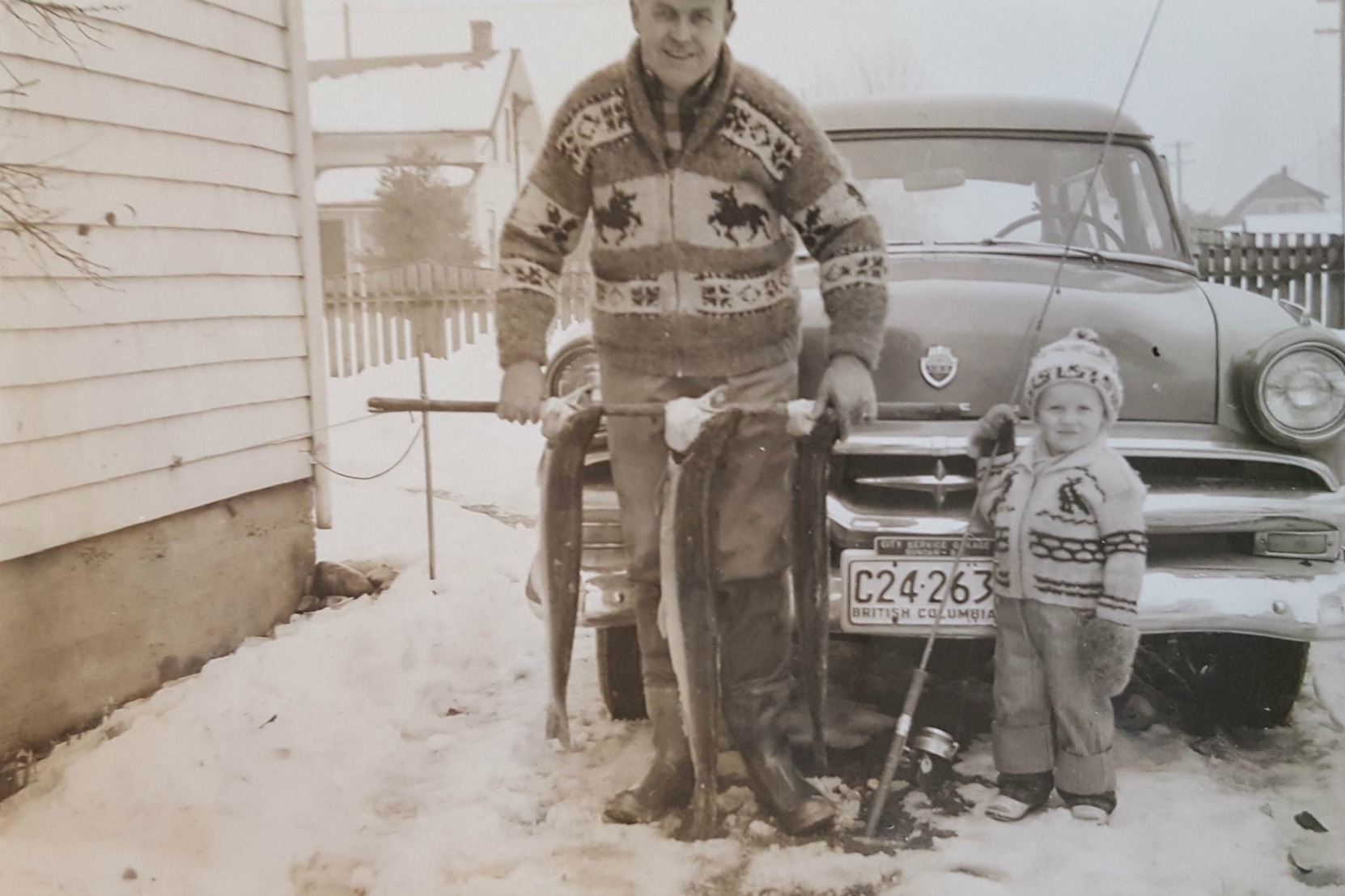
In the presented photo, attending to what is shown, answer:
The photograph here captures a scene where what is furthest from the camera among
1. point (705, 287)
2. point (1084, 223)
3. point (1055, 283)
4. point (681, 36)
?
point (1084, 223)

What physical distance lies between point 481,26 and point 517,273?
762 millimetres

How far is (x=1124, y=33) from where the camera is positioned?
2.25 m

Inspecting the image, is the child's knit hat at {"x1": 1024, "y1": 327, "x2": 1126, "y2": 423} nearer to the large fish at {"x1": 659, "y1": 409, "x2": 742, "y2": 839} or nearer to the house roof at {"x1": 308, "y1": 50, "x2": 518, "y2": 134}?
the large fish at {"x1": 659, "y1": 409, "x2": 742, "y2": 839}

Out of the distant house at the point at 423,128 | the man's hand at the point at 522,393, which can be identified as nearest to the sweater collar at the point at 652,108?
the distant house at the point at 423,128

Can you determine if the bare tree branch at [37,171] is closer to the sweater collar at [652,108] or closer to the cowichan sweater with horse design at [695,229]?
Answer: the cowichan sweater with horse design at [695,229]

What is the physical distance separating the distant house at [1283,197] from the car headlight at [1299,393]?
0.93 feet

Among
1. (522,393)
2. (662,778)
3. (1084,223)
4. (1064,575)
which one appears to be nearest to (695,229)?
(522,393)

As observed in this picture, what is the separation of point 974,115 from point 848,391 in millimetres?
1059

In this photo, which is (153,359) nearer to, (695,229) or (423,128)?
(423,128)

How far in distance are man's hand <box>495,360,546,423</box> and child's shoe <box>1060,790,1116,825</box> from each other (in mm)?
1366

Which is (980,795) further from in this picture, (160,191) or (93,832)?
(160,191)

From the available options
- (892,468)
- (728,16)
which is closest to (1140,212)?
(892,468)

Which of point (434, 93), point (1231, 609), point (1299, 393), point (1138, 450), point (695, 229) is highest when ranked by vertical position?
point (434, 93)

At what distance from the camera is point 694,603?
6.48ft
